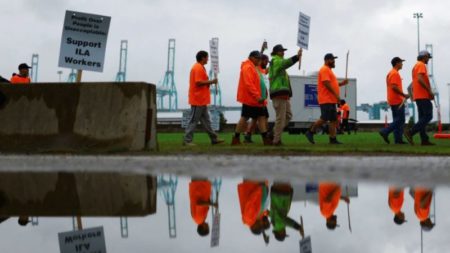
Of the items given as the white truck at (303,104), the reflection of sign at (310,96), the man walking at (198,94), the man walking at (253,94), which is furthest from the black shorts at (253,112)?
the reflection of sign at (310,96)

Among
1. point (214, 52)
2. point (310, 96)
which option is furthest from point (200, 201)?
point (310, 96)

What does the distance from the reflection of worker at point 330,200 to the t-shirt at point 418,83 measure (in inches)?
368

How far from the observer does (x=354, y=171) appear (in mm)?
7555

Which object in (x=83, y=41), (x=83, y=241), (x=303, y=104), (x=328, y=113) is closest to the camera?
(x=83, y=241)

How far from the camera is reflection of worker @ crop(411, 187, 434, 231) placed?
13.3 feet

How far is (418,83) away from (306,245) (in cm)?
1219

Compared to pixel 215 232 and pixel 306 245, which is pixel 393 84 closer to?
pixel 215 232

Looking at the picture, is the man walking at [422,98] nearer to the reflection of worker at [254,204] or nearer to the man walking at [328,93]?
the man walking at [328,93]

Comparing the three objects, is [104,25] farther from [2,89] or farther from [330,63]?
[330,63]

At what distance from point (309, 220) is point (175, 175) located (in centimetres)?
315

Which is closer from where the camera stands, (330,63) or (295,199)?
(295,199)

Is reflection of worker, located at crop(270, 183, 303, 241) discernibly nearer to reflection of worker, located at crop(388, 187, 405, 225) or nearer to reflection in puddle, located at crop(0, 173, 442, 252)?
reflection in puddle, located at crop(0, 173, 442, 252)

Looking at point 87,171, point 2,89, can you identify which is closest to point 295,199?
point 87,171

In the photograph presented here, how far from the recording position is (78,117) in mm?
11430
